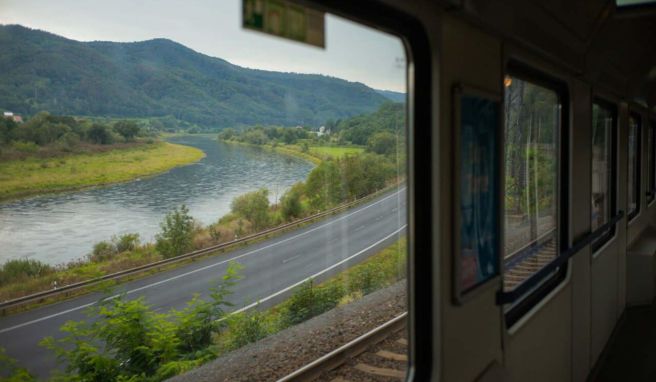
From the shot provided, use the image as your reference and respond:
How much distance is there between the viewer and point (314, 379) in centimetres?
332

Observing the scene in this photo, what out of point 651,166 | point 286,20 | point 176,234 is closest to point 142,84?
point 176,234

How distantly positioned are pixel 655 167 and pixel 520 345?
7.52m


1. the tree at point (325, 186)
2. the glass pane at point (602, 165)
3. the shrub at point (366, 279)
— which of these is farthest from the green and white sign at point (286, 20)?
the glass pane at point (602, 165)

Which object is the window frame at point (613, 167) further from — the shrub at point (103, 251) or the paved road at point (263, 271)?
the shrub at point (103, 251)

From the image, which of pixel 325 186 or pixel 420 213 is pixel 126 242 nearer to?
pixel 420 213

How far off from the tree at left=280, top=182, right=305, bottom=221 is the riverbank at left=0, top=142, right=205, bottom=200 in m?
0.72

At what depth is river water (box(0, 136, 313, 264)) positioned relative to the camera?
149 cm

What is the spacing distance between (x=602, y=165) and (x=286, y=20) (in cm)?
461

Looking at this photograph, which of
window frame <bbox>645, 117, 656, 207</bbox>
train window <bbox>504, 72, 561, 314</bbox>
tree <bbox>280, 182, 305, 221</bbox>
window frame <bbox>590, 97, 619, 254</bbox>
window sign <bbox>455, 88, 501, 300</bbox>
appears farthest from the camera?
window frame <bbox>645, 117, 656, 207</bbox>

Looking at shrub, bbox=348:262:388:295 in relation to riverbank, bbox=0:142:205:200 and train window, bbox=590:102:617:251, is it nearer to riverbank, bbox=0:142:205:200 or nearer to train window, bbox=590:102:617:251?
riverbank, bbox=0:142:205:200

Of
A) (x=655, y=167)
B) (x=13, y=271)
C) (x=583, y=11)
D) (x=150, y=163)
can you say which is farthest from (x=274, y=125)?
(x=655, y=167)

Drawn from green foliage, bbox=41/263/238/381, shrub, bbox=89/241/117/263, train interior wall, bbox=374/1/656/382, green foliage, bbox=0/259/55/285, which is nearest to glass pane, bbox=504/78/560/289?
train interior wall, bbox=374/1/656/382

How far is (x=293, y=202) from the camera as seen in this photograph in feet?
9.43

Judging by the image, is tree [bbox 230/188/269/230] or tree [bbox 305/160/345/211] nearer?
tree [bbox 230/188/269/230]
